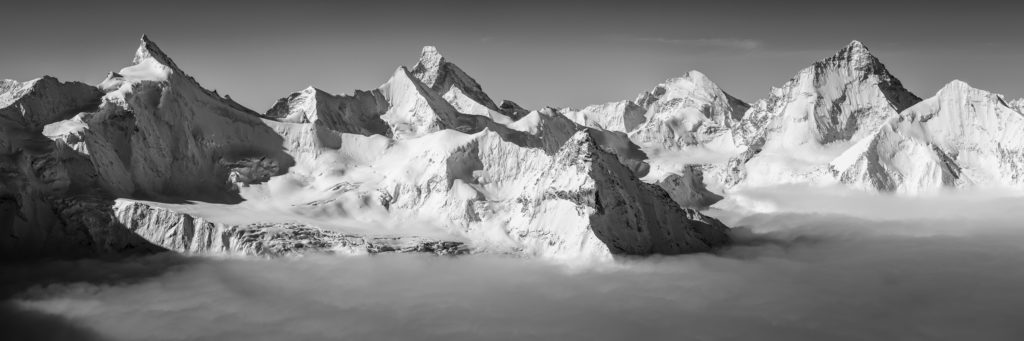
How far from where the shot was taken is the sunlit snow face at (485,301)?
465 feet

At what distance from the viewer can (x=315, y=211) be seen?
18938 centimetres

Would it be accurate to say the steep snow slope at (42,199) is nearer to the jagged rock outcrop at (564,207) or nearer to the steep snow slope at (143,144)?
the steep snow slope at (143,144)

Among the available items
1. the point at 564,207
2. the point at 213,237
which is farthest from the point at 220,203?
the point at 564,207

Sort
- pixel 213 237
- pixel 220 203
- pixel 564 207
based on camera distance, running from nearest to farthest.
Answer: pixel 213 237 < pixel 564 207 < pixel 220 203

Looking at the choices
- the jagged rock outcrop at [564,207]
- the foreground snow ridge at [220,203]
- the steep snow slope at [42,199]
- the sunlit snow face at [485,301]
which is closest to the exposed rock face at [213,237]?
the foreground snow ridge at [220,203]

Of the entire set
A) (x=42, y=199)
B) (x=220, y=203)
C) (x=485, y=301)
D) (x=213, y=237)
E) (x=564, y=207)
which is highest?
(x=220, y=203)

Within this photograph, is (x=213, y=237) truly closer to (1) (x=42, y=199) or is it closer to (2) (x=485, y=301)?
(1) (x=42, y=199)

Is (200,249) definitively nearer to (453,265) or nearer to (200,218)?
(200,218)

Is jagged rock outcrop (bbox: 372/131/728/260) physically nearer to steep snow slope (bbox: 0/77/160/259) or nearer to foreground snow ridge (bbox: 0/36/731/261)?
foreground snow ridge (bbox: 0/36/731/261)

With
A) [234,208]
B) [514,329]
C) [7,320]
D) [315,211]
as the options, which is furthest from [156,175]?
[514,329]

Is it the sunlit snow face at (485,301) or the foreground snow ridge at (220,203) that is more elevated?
the foreground snow ridge at (220,203)

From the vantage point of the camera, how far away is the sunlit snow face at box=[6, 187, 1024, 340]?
141750 mm

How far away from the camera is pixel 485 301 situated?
515 ft

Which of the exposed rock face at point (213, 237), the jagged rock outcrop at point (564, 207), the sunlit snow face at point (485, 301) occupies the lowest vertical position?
the sunlit snow face at point (485, 301)
